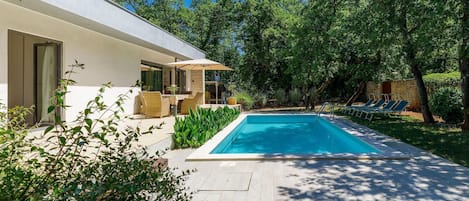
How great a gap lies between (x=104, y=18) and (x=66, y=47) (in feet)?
4.30

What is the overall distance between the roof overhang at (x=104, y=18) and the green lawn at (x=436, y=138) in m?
7.67

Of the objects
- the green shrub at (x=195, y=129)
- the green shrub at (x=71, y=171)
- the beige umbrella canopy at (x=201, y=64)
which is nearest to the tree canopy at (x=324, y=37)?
the beige umbrella canopy at (x=201, y=64)

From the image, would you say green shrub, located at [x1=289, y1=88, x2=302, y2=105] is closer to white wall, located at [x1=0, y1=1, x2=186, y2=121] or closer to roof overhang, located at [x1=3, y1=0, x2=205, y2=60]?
roof overhang, located at [x1=3, y1=0, x2=205, y2=60]

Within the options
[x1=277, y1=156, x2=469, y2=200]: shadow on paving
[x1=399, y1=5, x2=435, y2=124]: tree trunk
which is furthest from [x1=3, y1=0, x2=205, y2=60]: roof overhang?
[x1=399, y1=5, x2=435, y2=124]: tree trunk

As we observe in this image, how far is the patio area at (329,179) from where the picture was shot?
358cm

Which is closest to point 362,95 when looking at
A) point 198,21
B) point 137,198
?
point 198,21

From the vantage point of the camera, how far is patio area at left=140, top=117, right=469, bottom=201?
11.7ft

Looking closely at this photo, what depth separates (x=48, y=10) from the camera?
20.9 ft

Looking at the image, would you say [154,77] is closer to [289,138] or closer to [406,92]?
[289,138]

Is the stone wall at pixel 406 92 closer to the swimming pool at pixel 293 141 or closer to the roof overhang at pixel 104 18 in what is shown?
the swimming pool at pixel 293 141

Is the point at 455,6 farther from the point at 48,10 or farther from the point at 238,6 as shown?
the point at 238,6

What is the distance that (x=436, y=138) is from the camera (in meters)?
7.16

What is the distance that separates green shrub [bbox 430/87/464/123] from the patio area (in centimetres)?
476

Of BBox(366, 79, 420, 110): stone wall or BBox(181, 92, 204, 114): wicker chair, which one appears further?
BBox(366, 79, 420, 110): stone wall
